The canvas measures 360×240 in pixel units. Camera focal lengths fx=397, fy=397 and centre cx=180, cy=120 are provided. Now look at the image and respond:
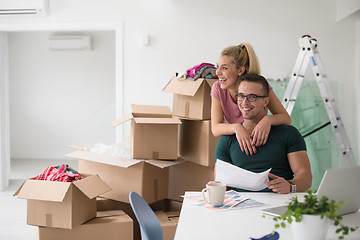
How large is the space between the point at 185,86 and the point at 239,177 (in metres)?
1.20

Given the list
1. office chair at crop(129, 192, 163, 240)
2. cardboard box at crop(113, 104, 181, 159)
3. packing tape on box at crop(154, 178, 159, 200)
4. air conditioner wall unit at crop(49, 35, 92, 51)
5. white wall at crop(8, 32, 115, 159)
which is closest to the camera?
office chair at crop(129, 192, 163, 240)

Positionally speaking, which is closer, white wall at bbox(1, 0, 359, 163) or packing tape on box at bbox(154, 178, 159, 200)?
packing tape on box at bbox(154, 178, 159, 200)

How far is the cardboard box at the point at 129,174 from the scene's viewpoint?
110 inches

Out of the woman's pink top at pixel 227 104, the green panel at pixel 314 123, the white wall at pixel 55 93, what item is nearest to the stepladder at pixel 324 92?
the green panel at pixel 314 123

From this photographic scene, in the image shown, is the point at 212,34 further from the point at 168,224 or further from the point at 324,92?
the point at 168,224

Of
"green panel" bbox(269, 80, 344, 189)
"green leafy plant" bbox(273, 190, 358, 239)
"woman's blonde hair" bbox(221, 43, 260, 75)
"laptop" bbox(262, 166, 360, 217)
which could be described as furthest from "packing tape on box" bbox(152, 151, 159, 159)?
"green leafy plant" bbox(273, 190, 358, 239)

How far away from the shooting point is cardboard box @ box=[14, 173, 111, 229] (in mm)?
2309

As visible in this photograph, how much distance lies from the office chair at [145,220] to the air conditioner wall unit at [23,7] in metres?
3.18

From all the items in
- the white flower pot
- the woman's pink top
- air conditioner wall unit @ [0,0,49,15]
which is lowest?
the white flower pot

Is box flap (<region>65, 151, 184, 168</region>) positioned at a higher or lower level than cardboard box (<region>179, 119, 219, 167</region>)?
lower

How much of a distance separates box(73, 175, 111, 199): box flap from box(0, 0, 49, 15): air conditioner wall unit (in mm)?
2323

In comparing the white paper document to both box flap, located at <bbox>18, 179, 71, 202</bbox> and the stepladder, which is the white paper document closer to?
box flap, located at <bbox>18, 179, 71, 202</bbox>

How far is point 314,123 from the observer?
12.8 feet

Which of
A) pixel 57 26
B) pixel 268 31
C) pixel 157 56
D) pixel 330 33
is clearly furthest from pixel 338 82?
pixel 57 26
